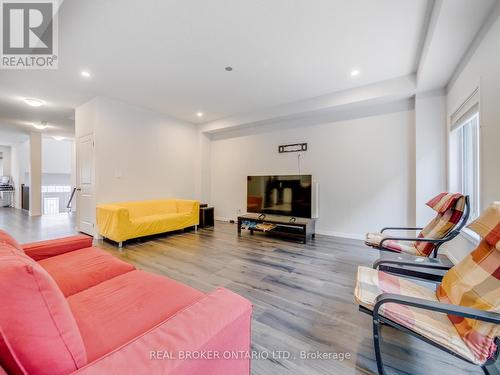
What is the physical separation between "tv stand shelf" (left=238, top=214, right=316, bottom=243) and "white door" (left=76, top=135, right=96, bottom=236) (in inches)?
116

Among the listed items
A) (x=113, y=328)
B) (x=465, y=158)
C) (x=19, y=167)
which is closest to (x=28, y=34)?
(x=113, y=328)

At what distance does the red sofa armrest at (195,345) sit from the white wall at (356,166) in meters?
3.81

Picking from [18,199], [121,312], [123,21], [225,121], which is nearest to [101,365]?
[121,312]

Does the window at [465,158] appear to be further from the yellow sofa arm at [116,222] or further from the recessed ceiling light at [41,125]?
the recessed ceiling light at [41,125]

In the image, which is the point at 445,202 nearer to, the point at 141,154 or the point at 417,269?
the point at 417,269

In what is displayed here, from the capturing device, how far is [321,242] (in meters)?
3.96

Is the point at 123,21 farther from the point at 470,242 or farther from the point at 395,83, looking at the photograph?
the point at 470,242

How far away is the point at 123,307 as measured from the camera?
3.89 ft

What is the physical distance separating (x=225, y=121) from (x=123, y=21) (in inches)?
130

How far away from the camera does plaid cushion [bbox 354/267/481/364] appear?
3.58 ft

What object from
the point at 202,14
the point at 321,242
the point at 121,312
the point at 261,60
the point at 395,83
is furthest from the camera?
the point at 321,242

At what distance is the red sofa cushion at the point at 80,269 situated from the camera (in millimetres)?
1452

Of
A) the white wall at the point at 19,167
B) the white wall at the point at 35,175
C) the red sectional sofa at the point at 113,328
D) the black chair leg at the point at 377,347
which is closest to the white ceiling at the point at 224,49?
the red sectional sofa at the point at 113,328

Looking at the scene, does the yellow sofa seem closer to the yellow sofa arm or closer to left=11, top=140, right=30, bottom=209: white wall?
the yellow sofa arm
